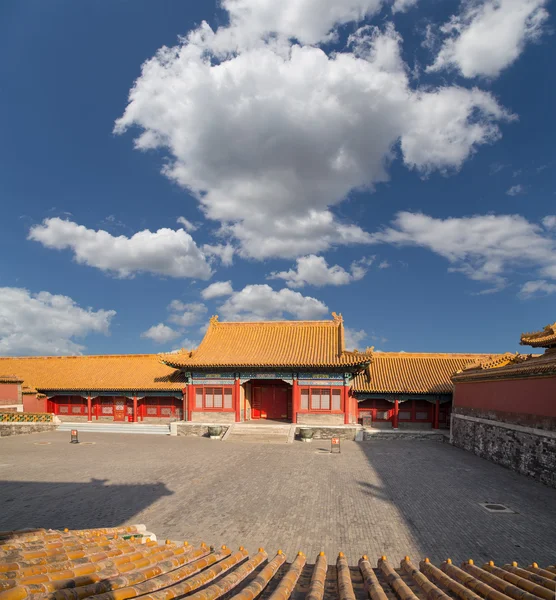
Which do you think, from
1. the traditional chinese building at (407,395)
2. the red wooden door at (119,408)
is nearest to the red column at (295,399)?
the traditional chinese building at (407,395)

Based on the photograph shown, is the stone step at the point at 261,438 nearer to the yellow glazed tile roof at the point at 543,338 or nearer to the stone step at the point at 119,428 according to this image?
the stone step at the point at 119,428

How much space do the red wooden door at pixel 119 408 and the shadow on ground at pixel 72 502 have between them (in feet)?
51.1

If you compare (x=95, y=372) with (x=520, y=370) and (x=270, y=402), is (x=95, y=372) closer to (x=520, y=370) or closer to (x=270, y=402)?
(x=270, y=402)

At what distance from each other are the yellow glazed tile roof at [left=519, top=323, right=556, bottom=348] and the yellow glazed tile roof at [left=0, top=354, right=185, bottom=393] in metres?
20.2

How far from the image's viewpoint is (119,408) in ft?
100

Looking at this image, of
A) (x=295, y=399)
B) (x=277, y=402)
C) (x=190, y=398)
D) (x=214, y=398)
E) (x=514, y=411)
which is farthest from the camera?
(x=277, y=402)

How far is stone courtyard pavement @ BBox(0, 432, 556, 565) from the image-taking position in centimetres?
1012

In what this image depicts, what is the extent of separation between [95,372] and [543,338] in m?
28.6

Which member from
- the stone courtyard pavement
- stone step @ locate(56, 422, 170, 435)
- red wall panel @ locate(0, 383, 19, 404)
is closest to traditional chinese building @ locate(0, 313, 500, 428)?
red wall panel @ locate(0, 383, 19, 404)

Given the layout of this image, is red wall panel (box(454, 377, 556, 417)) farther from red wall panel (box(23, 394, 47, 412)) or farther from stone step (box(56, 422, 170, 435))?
red wall panel (box(23, 394, 47, 412))

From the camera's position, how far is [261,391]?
2983cm

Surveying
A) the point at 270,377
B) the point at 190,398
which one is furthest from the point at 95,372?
the point at 270,377

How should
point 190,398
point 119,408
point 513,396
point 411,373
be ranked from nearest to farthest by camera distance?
1. point 513,396
2. point 190,398
3. point 411,373
4. point 119,408

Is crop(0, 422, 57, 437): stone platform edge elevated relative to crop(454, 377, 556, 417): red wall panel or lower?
lower
